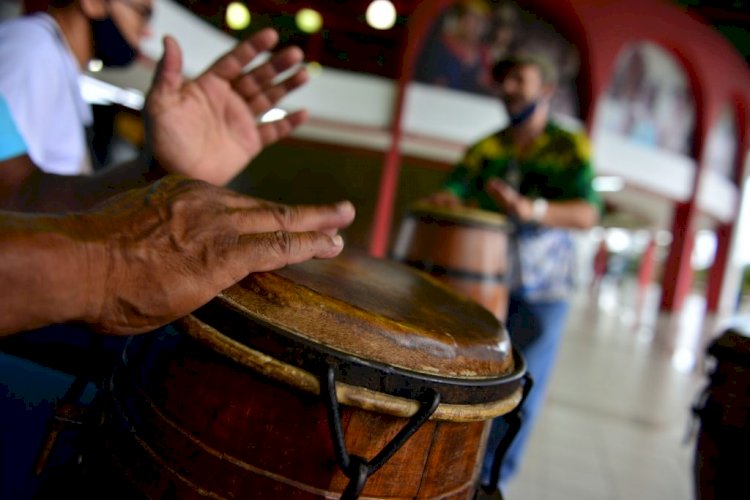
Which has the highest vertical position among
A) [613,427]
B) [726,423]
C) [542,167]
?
[542,167]

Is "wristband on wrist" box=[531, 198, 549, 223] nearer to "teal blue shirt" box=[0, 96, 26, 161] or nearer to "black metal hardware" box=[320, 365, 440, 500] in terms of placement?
"black metal hardware" box=[320, 365, 440, 500]

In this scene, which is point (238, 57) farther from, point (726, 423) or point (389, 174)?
point (389, 174)

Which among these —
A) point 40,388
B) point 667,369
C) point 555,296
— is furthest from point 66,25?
point 667,369

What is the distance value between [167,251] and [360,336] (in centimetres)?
25

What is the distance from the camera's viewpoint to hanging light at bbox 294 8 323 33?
1020 cm

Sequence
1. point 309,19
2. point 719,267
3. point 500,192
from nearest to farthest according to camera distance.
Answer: point 500,192
point 309,19
point 719,267

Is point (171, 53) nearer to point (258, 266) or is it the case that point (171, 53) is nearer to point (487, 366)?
point (258, 266)

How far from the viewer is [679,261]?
1295 cm

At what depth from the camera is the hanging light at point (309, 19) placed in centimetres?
1020

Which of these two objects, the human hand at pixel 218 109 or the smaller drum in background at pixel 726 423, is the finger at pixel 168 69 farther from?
the smaller drum in background at pixel 726 423

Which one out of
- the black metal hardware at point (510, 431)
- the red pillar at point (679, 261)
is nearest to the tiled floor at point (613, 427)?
the black metal hardware at point (510, 431)

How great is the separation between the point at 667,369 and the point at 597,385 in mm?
1693

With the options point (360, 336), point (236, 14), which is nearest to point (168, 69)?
point (360, 336)

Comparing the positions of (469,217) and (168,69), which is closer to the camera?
(168,69)
